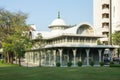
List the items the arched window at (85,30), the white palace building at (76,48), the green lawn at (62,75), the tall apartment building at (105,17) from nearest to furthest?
1. the green lawn at (62,75)
2. the white palace building at (76,48)
3. the arched window at (85,30)
4. the tall apartment building at (105,17)

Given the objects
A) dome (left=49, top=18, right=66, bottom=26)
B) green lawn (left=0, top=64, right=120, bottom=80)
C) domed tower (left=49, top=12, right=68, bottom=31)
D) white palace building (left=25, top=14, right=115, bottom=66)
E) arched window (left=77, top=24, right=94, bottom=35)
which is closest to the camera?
green lawn (left=0, top=64, right=120, bottom=80)

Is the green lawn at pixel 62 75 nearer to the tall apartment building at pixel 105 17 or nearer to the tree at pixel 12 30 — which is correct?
the tree at pixel 12 30

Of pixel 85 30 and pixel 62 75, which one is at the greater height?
pixel 85 30

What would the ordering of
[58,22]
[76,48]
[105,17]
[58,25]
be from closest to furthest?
[76,48] < [58,25] < [58,22] < [105,17]

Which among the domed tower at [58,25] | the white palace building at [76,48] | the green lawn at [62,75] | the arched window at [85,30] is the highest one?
the domed tower at [58,25]

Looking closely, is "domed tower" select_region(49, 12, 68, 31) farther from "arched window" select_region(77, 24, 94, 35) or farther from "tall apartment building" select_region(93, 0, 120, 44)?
"tall apartment building" select_region(93, 0, 120, 44)

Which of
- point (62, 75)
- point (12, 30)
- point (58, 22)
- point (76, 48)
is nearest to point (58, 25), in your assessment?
point (58, 22)

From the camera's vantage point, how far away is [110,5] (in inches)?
3302

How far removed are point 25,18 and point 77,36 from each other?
13.7 meters

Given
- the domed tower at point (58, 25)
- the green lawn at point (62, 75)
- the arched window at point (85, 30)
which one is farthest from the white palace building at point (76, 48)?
the green lawn at point (62, 75)

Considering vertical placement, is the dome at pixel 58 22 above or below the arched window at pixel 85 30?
above

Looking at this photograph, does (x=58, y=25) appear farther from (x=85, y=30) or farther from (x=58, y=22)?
(x=85, y=30)

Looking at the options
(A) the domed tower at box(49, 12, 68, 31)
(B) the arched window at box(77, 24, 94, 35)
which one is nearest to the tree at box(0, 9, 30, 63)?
(A) the domed tower at box(49, 12, 68, 31)

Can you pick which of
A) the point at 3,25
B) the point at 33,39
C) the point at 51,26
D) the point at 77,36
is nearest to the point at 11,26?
the point at 3,25
